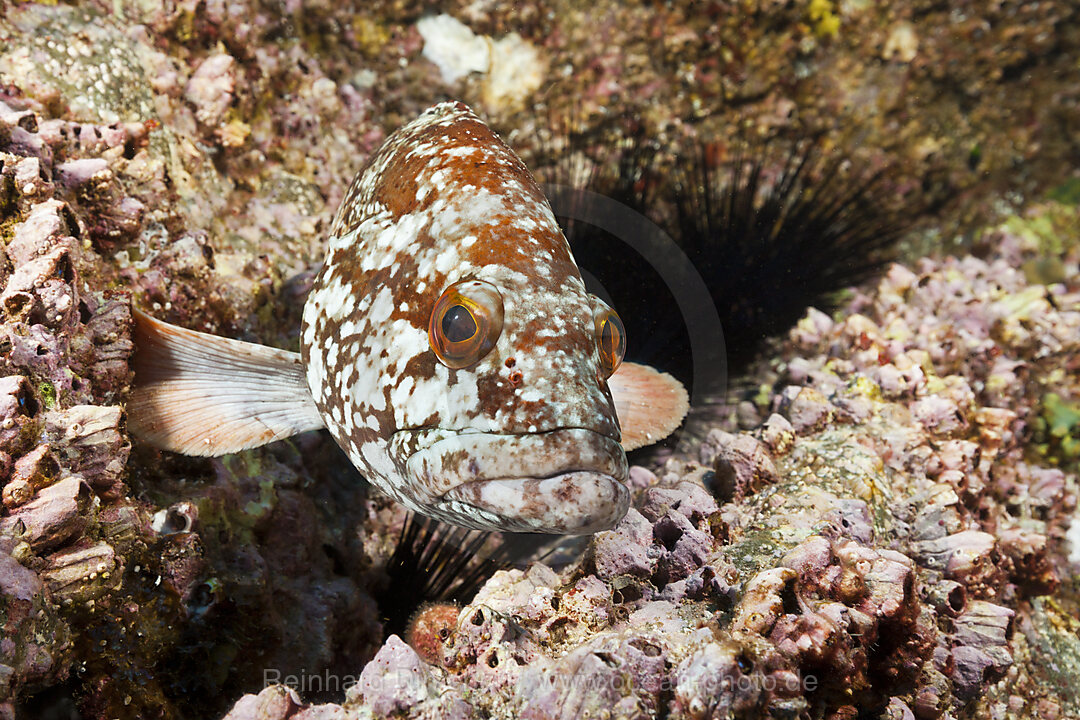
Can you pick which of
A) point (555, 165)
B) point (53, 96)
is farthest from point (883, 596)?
point (53, 96)

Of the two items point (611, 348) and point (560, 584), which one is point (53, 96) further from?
point (560, 584)

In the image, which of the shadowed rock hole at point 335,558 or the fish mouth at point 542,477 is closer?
the fish mouth at point 542,477

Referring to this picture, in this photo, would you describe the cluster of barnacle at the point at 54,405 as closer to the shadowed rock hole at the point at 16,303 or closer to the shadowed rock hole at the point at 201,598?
the shadowed rock hole at the point at 16,303

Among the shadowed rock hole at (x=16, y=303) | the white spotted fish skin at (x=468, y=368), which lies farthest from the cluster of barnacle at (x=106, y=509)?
the white spotted fish skin at (x=468, y=368)

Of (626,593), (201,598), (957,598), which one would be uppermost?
(957,598)

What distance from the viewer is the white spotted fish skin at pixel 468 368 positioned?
178 centimetres

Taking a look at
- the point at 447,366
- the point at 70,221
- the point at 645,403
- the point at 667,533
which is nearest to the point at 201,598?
the point at 447,366

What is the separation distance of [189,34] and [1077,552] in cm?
592

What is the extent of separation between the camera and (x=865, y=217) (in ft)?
14.2

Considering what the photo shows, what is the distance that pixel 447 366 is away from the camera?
1920 millimetres

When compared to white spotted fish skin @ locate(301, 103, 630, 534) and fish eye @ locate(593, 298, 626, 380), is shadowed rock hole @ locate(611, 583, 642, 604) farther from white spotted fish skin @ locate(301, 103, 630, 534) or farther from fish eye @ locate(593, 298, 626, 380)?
fish eye @ locate(593, 298, 626, 380)

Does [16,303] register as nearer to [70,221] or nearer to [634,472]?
[70,221]

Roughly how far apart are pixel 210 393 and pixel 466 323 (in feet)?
4.41

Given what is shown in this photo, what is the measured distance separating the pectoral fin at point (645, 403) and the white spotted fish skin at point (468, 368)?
2.72 ft
